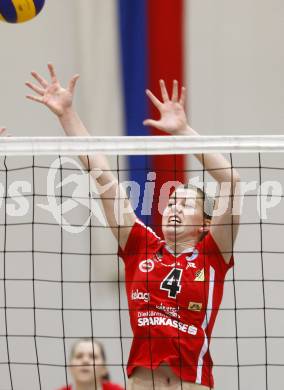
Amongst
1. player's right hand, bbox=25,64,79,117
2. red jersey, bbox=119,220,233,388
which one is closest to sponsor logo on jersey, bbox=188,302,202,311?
red jersey, bbox=119,220,233,388

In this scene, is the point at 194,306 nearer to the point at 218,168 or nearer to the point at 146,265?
the point at 146,265

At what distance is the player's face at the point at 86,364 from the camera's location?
475 cm

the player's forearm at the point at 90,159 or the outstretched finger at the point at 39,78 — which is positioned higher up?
the outstretched finger at the point at 39,78

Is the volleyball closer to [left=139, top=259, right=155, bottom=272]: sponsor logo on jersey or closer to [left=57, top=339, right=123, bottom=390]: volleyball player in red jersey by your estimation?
[left=139, top=259, right=155, bottom=272]: sponsor logo on jersey

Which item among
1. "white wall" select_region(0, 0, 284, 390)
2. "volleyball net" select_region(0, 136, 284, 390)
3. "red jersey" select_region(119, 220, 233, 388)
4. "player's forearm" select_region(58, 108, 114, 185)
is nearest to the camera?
"red jersey" select_region(119, 220, 233, 388)

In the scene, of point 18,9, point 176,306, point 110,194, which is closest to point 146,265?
point 176,306

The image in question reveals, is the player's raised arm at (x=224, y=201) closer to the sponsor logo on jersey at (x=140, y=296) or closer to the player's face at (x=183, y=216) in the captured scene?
the player's face at (x=183, y=216)

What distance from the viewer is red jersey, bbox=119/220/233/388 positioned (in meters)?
4.06

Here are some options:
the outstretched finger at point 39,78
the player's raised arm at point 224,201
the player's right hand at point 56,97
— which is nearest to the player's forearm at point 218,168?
the player's raised arm at point 224,201

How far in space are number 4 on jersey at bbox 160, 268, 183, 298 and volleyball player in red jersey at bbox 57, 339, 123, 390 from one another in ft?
2.34

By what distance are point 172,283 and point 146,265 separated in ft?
0.49

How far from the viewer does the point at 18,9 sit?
4734mm

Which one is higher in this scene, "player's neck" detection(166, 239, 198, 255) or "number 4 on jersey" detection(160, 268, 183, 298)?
"player's neck" detection(166, 239, 198, 255)

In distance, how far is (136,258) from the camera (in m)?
4.24
